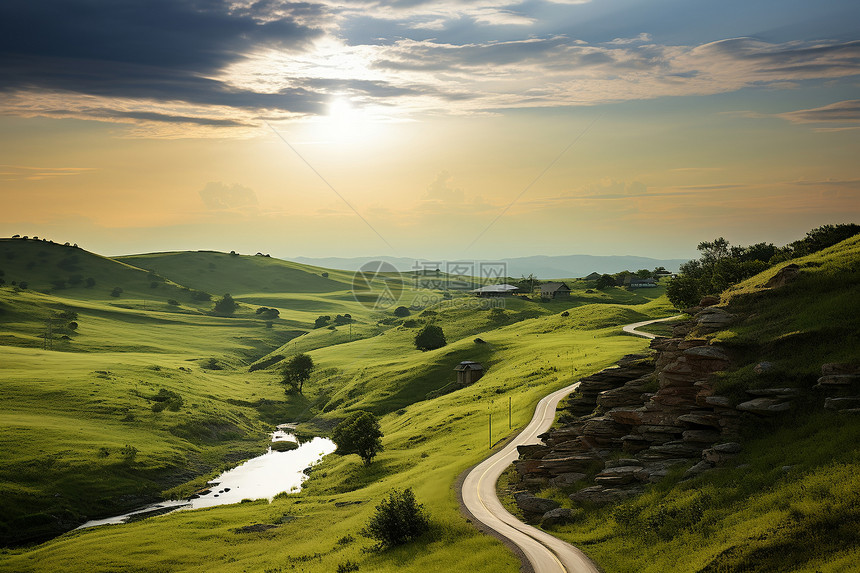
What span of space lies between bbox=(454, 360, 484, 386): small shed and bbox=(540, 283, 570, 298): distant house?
271 ft

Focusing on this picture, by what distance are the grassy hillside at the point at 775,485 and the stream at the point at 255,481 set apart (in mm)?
58184

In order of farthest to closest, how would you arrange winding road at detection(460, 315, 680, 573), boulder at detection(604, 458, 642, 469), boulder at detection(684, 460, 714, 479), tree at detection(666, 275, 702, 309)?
tree at detection(666, 275, 702, 309) < boulder at detection(604, 458, 642, 469) < boulder at detection(684, 460, 714, 479) < winding road at detection(460, 315, 680, 573)

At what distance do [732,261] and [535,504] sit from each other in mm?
67141

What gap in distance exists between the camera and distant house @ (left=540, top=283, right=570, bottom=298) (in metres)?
190

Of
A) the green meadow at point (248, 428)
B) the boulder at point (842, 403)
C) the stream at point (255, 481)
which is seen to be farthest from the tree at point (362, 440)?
the boulder at point (842, 403)

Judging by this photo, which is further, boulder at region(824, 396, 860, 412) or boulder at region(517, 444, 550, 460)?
boulder at region(517, 444, 550, 460)

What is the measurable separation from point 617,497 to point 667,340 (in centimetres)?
1650

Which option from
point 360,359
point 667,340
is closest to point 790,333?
point 667,340

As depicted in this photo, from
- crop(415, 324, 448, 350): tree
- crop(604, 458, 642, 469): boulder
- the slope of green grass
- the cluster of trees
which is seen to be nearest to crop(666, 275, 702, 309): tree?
the cluster of trees

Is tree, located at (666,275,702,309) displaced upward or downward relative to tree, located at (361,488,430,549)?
upward

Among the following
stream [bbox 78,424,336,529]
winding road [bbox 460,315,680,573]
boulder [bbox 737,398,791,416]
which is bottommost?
stream [bbox 78,424,336,529]

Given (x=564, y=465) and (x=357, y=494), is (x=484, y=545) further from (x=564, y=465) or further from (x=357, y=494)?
(x=357, y=494)

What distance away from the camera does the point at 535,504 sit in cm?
4372

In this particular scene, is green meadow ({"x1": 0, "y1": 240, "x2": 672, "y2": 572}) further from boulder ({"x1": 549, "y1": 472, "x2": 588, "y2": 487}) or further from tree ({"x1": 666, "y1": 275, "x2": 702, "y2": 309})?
tree ({"x1": 666, "y1": 275, "x2": 702, "y2": 309})
